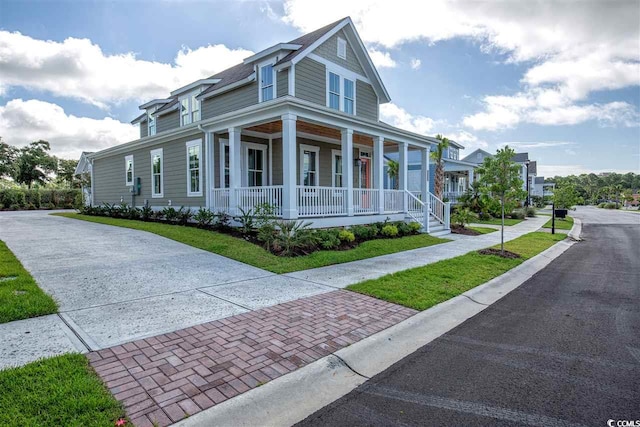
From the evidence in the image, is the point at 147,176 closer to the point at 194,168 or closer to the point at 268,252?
the point at 194,168

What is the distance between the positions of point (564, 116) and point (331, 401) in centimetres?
2693

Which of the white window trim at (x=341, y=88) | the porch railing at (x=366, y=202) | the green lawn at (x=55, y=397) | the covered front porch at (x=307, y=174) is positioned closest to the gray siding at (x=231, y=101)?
the covered front porch at (x=307, y=174)

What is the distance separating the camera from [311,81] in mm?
13938

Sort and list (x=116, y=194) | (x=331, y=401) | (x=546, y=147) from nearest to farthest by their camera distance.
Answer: (x=331, y=401)
(x=116, y=194)
(x=546, y=147)

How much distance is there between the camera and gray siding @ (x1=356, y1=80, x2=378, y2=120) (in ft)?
53.2

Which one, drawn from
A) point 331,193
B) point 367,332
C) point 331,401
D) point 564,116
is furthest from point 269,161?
point 564,116

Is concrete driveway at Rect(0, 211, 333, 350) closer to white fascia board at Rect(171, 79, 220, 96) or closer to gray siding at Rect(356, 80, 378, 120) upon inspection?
white fascia board at Rect(171, 79, 220, 96)

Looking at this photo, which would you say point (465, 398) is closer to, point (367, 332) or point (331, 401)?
point (331, 401)

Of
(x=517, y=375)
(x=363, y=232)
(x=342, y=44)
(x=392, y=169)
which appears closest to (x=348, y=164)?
(x=363, y=232)

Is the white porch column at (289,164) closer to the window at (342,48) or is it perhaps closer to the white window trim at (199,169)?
the white window trim at (199,169)

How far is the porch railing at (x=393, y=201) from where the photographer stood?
14.3 meters

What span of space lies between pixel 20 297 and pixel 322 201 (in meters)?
8.46

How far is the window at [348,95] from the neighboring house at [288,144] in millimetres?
44

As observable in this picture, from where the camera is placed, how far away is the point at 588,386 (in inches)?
120
